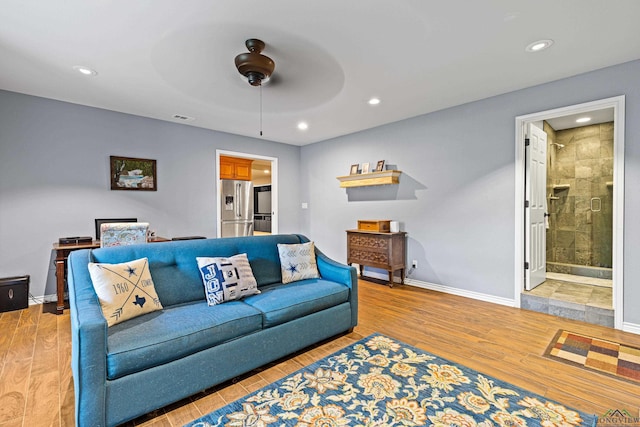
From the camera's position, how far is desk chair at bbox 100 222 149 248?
3.33 m

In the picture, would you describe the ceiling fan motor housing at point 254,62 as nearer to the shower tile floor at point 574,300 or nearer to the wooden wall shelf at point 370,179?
the wooden wall shelf at point 370,179

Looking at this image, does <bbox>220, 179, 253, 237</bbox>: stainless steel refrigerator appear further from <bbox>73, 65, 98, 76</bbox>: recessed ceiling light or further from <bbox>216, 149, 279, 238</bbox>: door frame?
<bbox>73, 65, 98, 76</bbox>: recessed ceiling light

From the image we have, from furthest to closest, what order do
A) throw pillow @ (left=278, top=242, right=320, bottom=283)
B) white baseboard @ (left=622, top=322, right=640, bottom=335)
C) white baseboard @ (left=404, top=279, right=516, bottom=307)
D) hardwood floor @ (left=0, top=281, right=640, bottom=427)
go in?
white baseboard @ (left=404, top=279, right=516, bottom=307)
throw pillow @ (left=278, top=242, right=320, bottom=283)
white baseboard @ (left=622, top=322, right=640, bottom=335)
hardwood floor @ (left=0, top=281, right=640, bottom=427)

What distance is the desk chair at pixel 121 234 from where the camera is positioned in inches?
131

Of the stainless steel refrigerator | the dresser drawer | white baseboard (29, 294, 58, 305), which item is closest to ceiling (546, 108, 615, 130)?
the dresser drawer

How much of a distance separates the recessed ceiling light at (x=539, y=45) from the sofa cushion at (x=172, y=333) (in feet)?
10.0

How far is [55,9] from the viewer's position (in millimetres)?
2016

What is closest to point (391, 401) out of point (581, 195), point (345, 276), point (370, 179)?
point (345, 276)

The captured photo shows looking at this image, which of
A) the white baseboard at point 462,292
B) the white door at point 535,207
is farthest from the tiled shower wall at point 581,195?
the white baseboard at point 462,292

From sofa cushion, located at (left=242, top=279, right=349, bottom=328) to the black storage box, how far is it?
2.95 meters

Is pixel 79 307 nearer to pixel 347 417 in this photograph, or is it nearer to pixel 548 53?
pixel 347 417

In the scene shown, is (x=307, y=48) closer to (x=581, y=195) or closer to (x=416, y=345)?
(x=416, y=345)

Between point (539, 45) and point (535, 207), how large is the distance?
1.99m

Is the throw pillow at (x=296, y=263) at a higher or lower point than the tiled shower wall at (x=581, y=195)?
lower
